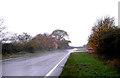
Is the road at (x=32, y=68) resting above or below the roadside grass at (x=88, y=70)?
below

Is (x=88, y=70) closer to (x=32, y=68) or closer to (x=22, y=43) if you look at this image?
(x=32, y=68)

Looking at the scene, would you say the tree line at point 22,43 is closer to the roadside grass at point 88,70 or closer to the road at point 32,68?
the road at point 32,68

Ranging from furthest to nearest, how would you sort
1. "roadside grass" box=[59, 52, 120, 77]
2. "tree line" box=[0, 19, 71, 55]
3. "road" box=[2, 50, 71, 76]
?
1. "tree line" box=[0, 19, 71, 55]
2. "road" box=[2, 50, 71, 76]
3. "roadside grass" box=[59, 52, 120, 77]

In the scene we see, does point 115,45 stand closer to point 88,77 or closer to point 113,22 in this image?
point 88,77

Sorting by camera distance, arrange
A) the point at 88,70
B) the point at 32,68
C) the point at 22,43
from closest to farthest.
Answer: the point at 88,70, the point at 32,68, the point at 22,43

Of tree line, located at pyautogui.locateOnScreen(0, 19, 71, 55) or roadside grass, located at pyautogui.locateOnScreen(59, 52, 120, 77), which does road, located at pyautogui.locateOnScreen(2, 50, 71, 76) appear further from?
tree line, located at pyautogui.locateOnScreen(0, 19, 71, 55)

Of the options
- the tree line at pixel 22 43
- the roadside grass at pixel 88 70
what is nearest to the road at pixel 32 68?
the roadside grass at pixel 88 70

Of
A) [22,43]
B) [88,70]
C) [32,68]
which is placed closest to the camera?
[88,70]

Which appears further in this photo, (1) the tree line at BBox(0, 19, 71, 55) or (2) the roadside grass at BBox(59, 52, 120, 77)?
(1) the tree line at BBox(0, 19, 71, 55)

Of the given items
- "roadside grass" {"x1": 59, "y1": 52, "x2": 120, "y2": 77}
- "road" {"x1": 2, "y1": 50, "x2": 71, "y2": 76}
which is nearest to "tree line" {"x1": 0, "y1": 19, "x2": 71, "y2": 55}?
"road" {"x1": 2, "y1": 50, "x2": 71, "y2": 76}

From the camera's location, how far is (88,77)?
6.80 meters

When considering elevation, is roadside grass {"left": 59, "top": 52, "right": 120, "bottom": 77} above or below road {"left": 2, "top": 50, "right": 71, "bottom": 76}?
above

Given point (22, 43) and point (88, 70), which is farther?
point (22, 43)

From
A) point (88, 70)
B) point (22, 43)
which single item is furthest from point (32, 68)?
point (22, 43)
